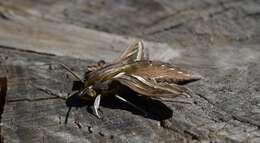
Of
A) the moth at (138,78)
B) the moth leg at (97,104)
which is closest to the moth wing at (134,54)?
the moth at (138,78)

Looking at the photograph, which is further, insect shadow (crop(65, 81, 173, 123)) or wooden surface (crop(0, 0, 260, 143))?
insect shadow (crop(65, 81, 173, 123))

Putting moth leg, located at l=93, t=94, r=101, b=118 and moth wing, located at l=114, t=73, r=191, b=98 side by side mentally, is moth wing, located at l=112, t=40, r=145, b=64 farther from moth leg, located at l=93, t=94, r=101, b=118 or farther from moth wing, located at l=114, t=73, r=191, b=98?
moth leg, located at l=93, t=94, r=101, b=118

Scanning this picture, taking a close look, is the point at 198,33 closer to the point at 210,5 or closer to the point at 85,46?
the point at 210,5

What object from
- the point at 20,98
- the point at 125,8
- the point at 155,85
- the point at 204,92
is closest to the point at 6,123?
the point at 20,98

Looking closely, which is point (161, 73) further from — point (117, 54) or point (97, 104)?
point (117, 54)

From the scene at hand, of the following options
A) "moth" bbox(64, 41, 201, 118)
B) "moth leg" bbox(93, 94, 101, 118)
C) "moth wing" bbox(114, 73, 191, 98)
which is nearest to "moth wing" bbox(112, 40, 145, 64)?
"moth" bbox(64, 41, 201, 118)

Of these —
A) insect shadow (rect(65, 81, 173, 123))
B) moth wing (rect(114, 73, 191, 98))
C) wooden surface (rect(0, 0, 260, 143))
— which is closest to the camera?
wooden surface (rect(0, 0, 260, 143))

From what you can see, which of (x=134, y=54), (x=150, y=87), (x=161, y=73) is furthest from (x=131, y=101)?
(x=134, y=54)

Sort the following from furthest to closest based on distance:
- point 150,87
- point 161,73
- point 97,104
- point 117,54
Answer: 1. point 117,54
2. point 161,73
3. point 150,87
4. point 97,104

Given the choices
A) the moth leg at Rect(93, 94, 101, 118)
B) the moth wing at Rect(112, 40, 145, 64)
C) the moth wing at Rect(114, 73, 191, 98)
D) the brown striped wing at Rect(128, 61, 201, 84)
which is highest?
the moth wing at Rect(112, 40, 145, 64)
